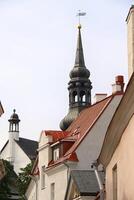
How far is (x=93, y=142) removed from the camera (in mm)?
44969

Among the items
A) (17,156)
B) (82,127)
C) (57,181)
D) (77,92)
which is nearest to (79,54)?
(77,92)

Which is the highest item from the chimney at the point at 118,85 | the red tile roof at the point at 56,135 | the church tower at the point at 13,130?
the church tower at the point at 13,130

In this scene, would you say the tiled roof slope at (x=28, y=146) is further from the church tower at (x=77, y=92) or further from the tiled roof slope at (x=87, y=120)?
the tiled roof slope at (x=87, y=120)

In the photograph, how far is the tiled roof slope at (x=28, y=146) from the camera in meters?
107

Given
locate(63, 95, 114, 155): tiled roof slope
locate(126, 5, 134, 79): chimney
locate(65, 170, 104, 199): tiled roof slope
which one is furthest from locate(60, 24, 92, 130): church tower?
locate(126, 5, 134, 79): chimney

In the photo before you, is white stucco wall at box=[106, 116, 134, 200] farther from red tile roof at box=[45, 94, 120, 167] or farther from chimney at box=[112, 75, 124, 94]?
chimney at box=[112, 75, 124, 94]

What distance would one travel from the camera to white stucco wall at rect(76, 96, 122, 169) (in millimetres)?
44438

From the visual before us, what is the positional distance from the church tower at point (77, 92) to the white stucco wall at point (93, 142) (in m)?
24.3

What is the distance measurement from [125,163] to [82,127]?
95.4 feet

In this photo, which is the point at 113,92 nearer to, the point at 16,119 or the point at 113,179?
the point at 113,179

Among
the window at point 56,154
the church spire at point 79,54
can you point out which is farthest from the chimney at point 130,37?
the church spire at point 79,54

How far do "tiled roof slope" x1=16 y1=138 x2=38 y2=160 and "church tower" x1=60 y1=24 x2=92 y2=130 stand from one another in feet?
82.7

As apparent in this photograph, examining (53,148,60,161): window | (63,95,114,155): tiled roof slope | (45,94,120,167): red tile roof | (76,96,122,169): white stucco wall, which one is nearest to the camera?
(76,96,122,169): white stucco wall

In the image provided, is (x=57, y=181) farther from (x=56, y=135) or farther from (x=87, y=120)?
(x=87, y=120)
